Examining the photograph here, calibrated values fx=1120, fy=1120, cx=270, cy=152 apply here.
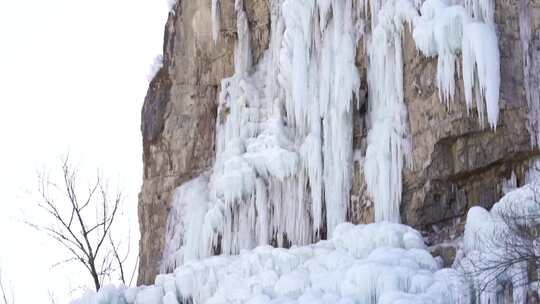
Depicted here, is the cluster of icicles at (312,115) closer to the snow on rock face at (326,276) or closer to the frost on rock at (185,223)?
the frost on rock at (185,223)

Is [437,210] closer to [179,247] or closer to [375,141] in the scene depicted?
[375,141]

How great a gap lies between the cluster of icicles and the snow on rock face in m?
1.56

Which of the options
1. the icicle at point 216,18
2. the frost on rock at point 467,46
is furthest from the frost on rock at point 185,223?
the frost on rock at point 467,46

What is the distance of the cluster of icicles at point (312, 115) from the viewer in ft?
57.4

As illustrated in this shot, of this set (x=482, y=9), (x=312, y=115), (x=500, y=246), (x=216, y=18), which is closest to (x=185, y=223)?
(x=312, y=115)

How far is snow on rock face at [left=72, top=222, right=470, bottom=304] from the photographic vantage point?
15.1 metres

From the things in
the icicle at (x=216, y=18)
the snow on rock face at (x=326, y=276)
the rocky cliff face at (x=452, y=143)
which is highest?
the icicle at (x=216, y=18)

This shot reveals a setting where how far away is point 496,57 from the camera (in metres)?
17.1

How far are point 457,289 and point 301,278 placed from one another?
265 centimetres

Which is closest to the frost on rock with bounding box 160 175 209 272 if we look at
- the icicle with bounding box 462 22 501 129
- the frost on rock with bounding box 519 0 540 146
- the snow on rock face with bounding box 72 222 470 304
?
the snow on rock face with bounding box 72 222 470 304

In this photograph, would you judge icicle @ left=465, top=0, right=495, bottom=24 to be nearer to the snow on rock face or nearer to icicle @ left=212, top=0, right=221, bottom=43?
the snow on rock face

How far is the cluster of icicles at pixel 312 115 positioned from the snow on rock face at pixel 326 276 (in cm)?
156

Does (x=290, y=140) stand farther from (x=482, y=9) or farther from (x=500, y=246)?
(x=500, y=246)

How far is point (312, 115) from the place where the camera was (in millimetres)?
19984
